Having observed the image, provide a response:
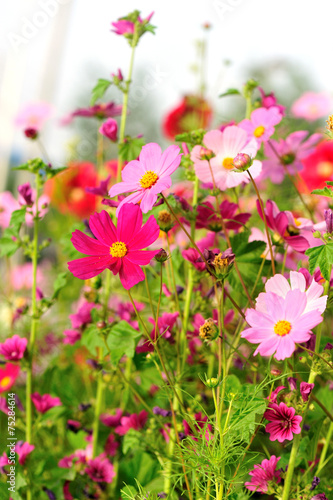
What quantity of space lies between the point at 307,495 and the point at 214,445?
8 centimetres

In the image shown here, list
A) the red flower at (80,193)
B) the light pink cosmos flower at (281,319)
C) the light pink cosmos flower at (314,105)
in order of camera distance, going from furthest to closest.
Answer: the red flower at (80,193) < the light pink cosmos flower at (314,105) < the light pink cosmos flower at (281,319)

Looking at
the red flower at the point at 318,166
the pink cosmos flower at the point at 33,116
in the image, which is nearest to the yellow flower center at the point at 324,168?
the red flower at the point at 318,166

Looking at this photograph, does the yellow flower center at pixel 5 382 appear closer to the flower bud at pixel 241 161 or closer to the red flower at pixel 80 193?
the flower bud at pixel 241 161

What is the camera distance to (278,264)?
0.48 meters

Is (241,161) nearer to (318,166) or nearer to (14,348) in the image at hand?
(14,348)

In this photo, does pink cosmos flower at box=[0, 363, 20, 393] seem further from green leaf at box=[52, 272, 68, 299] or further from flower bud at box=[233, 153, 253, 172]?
flower bud at box=[233, 153, 253, 172]

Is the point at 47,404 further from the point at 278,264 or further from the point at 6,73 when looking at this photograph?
the point at 6,73

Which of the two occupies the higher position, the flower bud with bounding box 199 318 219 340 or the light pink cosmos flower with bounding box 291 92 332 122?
the light pink cosmos flower with bounding box 291 92 332 122

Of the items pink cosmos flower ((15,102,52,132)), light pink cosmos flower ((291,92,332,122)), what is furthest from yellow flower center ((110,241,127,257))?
light pink cosmos flower ((291,92,332,122))

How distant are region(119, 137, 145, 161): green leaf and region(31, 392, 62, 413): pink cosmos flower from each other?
26 centimetres

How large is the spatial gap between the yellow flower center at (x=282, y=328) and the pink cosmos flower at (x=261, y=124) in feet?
0.60

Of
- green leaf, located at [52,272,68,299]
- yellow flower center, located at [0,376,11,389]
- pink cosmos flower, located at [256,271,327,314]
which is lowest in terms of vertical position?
yellow flower center, located at [0,376,11,389]

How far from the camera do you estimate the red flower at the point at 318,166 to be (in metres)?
0.94

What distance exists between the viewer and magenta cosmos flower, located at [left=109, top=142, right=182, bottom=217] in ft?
1.08
